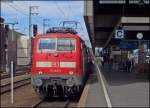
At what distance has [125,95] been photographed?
824 inches

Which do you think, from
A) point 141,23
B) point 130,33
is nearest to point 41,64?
point 141,23

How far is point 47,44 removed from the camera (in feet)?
75.7

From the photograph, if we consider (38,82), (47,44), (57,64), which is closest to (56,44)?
(47,44)

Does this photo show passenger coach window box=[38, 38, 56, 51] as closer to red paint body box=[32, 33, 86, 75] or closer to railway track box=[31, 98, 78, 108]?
red paint body box=[32, 33, 86, 75]

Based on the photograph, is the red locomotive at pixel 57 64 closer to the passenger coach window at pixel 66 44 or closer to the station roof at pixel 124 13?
the passenger coach window at pixel 66 44

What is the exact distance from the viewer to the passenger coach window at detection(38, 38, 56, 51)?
75.6 ft

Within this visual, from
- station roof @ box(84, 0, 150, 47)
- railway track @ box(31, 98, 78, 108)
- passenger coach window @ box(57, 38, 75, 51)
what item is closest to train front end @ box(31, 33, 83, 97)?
passenger coach window @ box(57, 38, 75, 51)

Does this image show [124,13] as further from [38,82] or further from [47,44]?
[38,82]

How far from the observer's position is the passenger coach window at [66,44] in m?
22.9

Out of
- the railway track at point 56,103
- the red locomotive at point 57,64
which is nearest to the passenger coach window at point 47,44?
the red locomotive at point 57,64

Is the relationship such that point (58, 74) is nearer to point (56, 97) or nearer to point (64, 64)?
point (64, 64)

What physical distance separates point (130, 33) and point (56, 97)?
3394 centimetres

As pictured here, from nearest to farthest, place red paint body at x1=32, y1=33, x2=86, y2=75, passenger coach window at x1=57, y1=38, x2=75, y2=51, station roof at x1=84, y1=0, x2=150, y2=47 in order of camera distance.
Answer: red paint body at x1=32, y1=33, x2=86, y2=75 < passenger coach window at x1=57, y1=38, x2=75, y2=51 < station roof at x1=84, y1=0, x2=150, y2=47

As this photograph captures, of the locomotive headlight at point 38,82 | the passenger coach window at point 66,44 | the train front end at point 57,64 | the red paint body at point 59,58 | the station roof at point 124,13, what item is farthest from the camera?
the station roof at point 124,13
